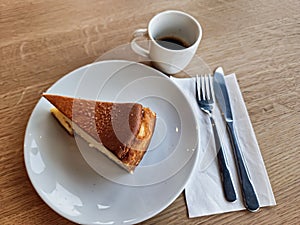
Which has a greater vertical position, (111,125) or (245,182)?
(111,125)

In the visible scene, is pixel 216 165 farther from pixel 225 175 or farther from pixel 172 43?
pixel 172 43

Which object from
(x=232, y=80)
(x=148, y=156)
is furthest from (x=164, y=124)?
(x=232, y=80)

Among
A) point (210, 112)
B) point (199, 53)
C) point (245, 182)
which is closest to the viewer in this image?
point (245, 182)

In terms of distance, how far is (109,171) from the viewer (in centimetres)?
75

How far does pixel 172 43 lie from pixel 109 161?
0.34 m

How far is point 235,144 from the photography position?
794 mm

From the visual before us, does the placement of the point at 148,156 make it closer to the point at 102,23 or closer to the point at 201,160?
the point at 201,160

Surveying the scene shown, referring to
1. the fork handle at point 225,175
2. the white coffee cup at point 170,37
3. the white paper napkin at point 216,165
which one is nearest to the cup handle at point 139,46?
the white coffee cup at point 170,37

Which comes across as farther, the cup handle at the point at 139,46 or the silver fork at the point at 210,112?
the cup handle at the point at 139,46

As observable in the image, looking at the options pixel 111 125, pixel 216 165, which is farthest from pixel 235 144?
pixel 111 125

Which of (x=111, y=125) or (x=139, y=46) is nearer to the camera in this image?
(x=111, y=125)

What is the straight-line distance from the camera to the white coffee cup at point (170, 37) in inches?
34.3

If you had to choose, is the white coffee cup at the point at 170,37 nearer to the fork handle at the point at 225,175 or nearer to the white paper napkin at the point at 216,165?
the white paper napkin at the point at 216,165

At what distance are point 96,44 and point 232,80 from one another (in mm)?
365
